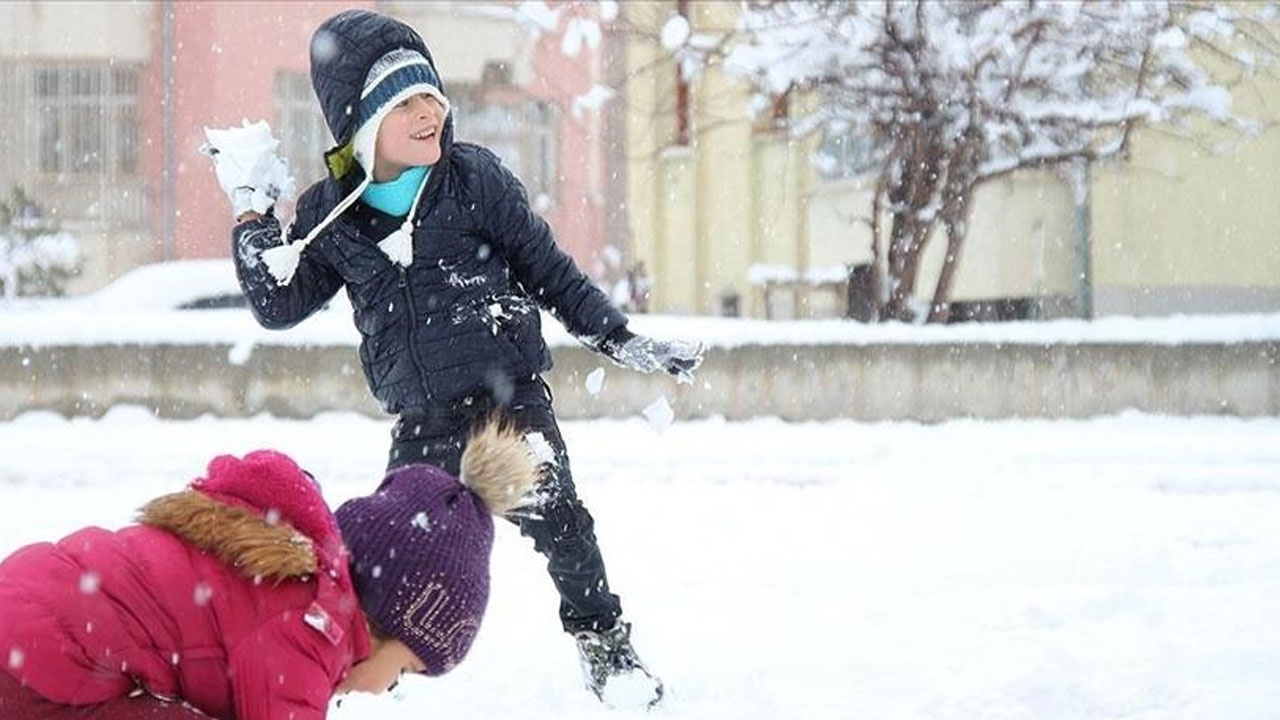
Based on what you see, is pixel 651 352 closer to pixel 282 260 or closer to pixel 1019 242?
pixel 282 260

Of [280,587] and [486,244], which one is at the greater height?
[486,244]

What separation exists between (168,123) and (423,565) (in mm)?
19904

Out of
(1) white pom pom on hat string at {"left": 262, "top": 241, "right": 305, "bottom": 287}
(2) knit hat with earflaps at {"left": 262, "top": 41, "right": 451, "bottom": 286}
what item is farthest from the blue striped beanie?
(1) white pom pom on hat string at {"left": 262, "top": 241, "right": 305, "bottom": 287}

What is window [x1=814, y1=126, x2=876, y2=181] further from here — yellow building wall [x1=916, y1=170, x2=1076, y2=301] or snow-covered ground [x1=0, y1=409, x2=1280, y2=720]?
snow-covered ground [x1=0, y1=409, x2=1280, y2=720]

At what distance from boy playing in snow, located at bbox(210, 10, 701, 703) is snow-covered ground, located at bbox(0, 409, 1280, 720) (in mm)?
438

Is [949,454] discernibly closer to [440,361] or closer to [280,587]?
[440,361]

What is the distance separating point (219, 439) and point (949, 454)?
13.5ft

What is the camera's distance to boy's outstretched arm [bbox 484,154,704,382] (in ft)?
13.3

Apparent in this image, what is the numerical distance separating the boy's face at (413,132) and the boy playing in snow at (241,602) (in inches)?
54.1

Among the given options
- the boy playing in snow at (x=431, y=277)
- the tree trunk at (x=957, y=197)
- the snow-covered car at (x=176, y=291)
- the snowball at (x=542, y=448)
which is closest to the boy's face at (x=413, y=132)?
the boy playing in snow at (x=431, y=277)

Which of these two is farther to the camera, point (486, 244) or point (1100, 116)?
point (1100, 116)

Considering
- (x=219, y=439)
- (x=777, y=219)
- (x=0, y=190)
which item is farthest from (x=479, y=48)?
(x=219, y=439)

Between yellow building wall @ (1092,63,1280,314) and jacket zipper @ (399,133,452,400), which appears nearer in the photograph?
jacket zipper @ (399,133,452,400)

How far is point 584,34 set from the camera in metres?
15.5
